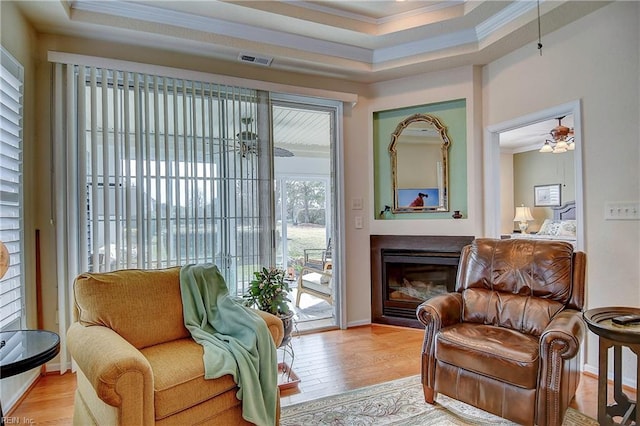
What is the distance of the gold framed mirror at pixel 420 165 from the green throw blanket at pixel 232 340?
7.58 ft

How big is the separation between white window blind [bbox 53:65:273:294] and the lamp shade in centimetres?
555

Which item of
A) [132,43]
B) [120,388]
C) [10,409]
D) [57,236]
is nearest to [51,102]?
[132,43]

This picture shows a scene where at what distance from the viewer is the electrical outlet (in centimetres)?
243

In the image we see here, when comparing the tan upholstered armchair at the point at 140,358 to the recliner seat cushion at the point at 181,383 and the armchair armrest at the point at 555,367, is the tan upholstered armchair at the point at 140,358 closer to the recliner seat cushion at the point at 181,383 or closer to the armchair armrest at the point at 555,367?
the recliner seat cushion at the point at 181,383

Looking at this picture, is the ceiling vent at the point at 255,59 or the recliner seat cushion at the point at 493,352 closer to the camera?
the recliner seat cushion at the point at 493,352

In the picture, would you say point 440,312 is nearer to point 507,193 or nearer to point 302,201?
point 302,201

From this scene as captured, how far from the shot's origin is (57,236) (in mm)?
2760

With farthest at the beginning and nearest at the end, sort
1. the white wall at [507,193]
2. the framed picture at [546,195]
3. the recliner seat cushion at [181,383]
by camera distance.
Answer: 1. the white wall at [507,193]
2. the framed picture at [546,195]
3. the recliner seat cushion at [181,383]

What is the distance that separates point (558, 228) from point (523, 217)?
67 cm

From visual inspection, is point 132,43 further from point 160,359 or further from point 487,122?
point 487,122

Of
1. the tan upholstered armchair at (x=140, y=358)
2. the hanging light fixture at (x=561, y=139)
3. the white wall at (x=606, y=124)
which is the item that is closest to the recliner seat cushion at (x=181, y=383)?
the tan upholstered armchair at (x=140, y=358)

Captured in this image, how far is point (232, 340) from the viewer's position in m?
1.93

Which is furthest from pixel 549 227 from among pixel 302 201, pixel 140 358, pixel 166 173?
pixel 140 358

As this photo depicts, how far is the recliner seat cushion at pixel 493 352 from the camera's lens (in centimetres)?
186
